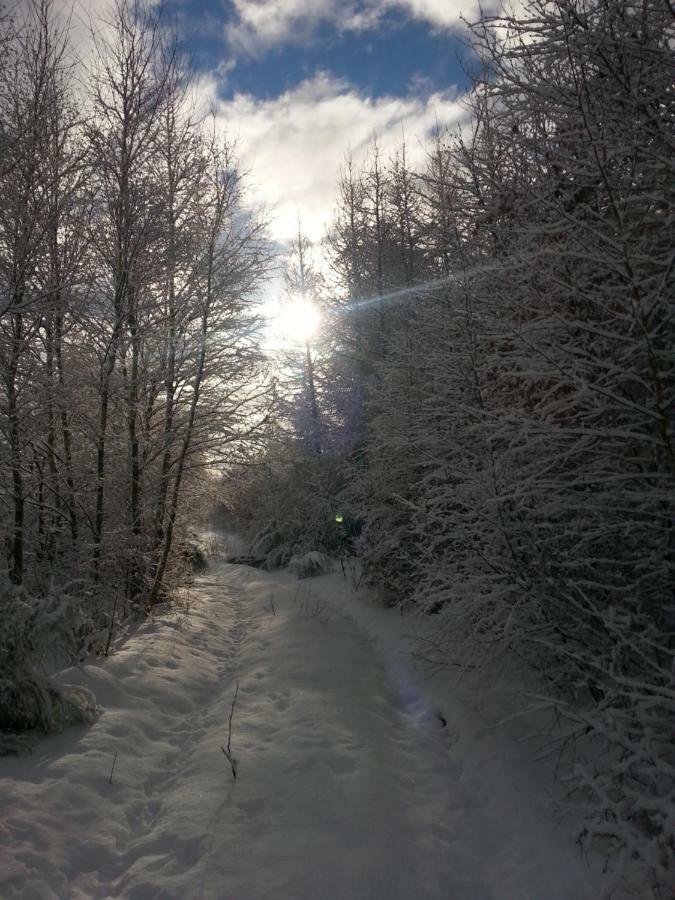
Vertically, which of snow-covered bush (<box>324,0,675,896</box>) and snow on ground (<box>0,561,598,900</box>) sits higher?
snow-covered bush (<box>324,0,675,896</box>)

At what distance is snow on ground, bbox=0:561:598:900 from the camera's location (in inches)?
128

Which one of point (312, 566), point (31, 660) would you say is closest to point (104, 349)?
point (31, 660)

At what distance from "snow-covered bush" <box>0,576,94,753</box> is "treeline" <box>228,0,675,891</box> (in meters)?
3.58

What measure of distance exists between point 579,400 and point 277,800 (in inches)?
143

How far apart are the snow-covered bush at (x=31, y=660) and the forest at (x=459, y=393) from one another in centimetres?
2

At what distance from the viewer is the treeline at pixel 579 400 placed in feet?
10.2

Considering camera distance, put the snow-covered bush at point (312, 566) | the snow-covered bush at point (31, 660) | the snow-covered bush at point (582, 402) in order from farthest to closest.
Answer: the snow-covered bush at point (312, 566) → the snow-covered bush at point (31, 660) → the snow-covered bush at point (582, 402)

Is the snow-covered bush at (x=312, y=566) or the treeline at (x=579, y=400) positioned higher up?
the treeline at (x=579, y=400)

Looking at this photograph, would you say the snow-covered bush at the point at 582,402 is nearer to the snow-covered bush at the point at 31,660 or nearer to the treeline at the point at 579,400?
the treeline at the point at 579,400

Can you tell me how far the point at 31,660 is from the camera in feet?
15.1

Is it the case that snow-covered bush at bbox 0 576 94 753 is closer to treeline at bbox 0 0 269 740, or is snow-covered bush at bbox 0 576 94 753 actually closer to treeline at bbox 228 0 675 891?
treeline at bbox 0 0 269 740

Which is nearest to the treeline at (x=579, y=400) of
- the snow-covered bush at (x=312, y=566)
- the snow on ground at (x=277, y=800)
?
the snow on ground at (x=277, y=800)

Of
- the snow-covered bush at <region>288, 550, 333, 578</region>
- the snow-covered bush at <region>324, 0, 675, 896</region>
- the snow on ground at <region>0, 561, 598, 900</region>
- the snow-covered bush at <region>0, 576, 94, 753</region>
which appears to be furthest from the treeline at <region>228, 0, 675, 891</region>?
the snow-covered bush at <region>288, 550, 333, 578</region>

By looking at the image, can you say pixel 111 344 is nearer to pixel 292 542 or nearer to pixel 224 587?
pixel 224 587
